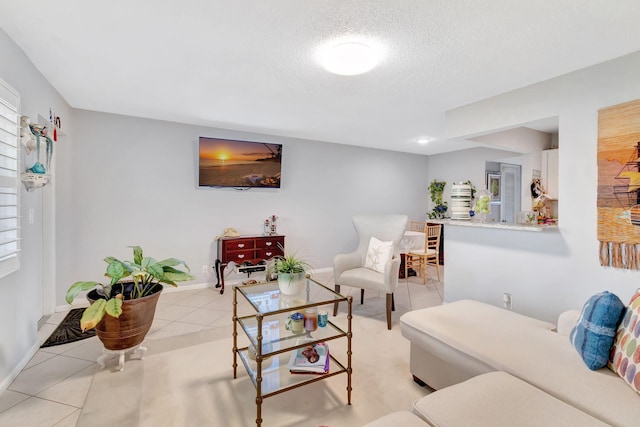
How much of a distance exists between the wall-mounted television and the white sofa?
3.14 m

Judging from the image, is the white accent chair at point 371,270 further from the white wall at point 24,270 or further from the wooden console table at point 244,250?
the white wall at point 24,270

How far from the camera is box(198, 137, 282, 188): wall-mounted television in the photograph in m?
4.11

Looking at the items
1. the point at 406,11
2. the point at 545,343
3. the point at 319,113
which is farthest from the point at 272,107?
the point at 545,343

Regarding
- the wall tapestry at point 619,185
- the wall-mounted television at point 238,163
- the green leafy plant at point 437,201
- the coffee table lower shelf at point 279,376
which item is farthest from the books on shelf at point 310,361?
the green leafy plant at point 437,201

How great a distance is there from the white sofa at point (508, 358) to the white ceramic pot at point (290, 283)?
2.54ft

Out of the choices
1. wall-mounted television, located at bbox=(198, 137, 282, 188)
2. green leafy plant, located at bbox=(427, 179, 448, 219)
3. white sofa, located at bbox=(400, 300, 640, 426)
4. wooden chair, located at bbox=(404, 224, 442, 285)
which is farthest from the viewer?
green leafy plant, located at bbox=(427, 179, 448, 219)

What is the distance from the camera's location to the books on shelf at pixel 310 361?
6.19ft

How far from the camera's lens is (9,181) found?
1.98 meters

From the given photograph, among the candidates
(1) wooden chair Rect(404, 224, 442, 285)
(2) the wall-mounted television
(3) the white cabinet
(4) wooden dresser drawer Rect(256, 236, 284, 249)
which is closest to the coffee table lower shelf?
(4) wooden dresser drawer Rect(256, 236, 284, 249)

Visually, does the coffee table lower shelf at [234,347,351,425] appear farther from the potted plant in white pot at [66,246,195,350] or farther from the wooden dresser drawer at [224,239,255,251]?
the wooden dresser drawer at [224,239,255,251]

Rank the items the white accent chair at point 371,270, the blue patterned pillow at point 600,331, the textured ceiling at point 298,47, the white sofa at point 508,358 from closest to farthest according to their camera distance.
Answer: the white sofa at point 508,358 → the blue patterned pillow at point 600,331 → the textured ceiling at point 298,47 → the white accent chair at point 371,270

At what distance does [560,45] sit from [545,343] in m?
1.88

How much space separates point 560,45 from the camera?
1956 millimetres

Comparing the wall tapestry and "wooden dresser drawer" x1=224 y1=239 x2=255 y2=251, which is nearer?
the wall tapestry
